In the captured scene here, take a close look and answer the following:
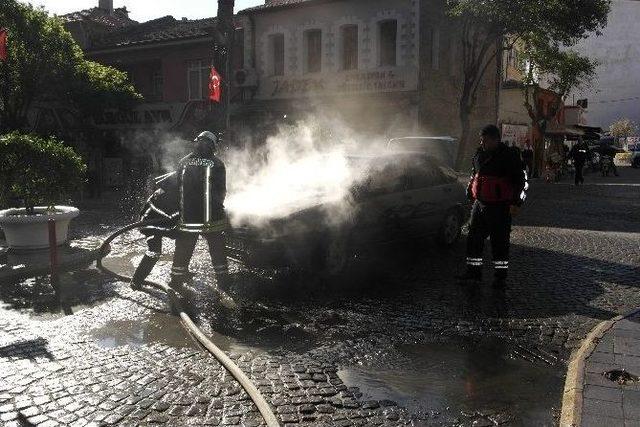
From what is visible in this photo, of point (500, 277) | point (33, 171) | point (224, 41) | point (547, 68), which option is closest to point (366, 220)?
point (500, 277)

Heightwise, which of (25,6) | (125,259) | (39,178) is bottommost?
(125,259)

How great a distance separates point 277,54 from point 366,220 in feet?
57.0

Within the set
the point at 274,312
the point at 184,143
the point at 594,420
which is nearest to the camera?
the point at 594,420

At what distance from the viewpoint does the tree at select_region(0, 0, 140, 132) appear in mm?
17859

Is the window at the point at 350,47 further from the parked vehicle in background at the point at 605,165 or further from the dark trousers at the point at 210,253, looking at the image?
the parked vehicle in background at the point at 605,165

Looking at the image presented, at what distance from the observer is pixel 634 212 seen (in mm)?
14875

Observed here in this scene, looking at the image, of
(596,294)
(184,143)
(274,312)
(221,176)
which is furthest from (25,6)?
(596,294)

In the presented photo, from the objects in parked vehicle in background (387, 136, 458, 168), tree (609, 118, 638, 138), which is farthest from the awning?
tree (609, 118, 638, 138)

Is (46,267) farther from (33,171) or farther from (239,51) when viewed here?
(239,51)

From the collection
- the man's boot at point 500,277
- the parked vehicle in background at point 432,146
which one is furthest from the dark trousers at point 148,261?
the parked vehicle in background at point 432,146

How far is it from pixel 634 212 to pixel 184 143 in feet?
54.1

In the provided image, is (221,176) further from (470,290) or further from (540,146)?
(540,146)

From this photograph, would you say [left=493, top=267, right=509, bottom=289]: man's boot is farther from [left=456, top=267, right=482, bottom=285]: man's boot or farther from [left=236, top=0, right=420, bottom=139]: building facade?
[left=236, top=0, right=420, bottom=139]: building facade

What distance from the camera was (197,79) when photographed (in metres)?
24.6
